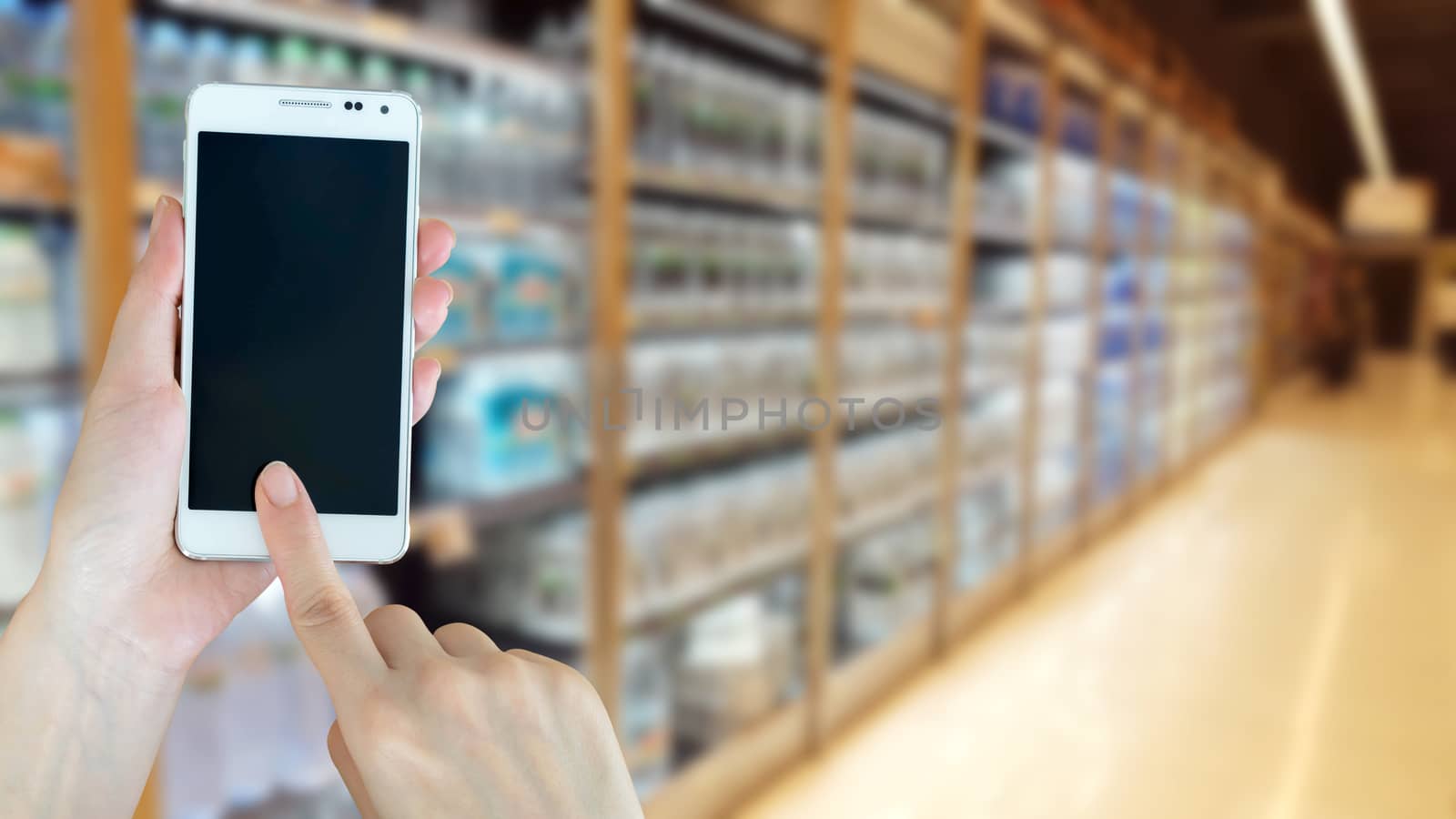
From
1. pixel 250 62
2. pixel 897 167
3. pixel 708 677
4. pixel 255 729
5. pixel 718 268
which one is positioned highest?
pixel 897 167

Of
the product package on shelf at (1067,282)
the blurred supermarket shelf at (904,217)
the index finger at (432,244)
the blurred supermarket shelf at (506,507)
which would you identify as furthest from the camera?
the product package on shelf at (1067,282)

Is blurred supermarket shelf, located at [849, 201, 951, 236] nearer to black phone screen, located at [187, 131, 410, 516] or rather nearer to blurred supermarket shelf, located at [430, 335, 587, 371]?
blurred supermarket shelf, located at [430, 335, 587, 371]

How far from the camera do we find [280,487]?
1.95 feet

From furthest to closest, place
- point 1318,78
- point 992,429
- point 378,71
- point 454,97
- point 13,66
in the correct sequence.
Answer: point 1318,78, point 992,429, point 454,97, point 378,71, point 13,66

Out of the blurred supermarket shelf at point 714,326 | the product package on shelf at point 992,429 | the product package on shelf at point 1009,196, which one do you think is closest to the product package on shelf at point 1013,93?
the product package on shelf at point 1009,196

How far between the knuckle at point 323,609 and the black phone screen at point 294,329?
0.16 meters

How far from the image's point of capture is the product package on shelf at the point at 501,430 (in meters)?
1.98

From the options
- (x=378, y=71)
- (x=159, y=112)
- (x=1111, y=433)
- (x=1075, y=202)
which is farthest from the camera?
(x=1111, y=433)

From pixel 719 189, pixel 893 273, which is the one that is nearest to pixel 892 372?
pixel 893 273

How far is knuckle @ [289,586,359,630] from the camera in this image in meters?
0.50

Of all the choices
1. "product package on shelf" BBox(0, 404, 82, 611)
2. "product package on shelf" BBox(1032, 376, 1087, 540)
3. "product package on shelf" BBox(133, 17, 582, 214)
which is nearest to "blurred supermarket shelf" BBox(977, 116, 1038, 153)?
Result: "product package on shelf" BBox(1032, 376, 1087, 540)

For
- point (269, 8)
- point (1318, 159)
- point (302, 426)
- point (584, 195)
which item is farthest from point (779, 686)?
point (1318, 159)

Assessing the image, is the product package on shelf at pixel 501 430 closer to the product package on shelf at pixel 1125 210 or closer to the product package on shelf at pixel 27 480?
the product package on shelf at pixel 27 480

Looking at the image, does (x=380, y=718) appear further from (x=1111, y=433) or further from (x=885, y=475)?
(x=1111, y=433)
